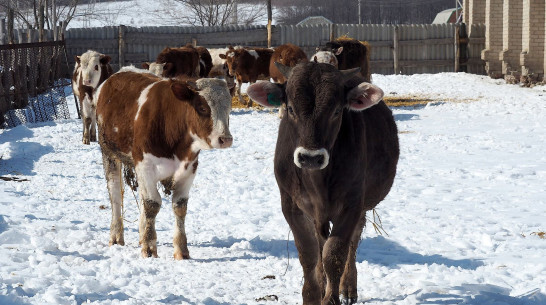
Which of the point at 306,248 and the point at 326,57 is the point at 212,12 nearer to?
the point at 326,57

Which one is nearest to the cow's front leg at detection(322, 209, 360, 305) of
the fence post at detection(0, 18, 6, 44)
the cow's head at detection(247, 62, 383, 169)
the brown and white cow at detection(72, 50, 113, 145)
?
the cow's head at detection(247, 62, 383, 169)

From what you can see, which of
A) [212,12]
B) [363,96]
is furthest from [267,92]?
[212,12]

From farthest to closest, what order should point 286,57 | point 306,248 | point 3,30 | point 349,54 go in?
1. point 3,30
2. point 349,54
3. point 286,57
4. point 306,248

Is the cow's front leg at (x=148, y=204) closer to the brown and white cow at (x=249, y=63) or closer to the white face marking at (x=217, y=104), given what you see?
the white face marking at (x=217, y=104)

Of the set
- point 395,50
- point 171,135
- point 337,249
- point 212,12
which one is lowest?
point 337,249

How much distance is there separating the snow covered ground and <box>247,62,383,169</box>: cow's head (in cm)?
134

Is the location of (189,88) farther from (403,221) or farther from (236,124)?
(236,124)

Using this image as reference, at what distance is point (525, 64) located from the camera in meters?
25.9

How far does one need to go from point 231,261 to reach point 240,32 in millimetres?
23822

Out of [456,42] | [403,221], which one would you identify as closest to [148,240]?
[403,221]

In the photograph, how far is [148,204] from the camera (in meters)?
6.47

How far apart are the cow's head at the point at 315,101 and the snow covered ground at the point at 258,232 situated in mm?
1339

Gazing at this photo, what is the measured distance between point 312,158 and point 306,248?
0.75 meters

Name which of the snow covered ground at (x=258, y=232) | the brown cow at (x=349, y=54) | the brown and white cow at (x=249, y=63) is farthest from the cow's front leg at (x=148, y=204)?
the brown and white cow at (x=249, y=63)
